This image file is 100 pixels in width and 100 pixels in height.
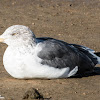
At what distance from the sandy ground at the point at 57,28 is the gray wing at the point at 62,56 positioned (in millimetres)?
299

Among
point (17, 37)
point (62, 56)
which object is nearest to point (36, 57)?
point (17, 37)

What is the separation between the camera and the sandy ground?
7980 mm

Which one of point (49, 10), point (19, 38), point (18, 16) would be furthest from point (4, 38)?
point (49, 10)

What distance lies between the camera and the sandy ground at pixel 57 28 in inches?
314

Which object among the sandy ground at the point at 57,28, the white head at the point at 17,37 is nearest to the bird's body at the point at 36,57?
the white head at the point at 17,37

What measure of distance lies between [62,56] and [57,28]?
16.0 ft

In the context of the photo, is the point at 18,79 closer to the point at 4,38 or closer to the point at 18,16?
the point at 4,38

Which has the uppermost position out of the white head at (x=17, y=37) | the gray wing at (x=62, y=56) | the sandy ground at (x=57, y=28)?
the white head at (x=17, y=37)

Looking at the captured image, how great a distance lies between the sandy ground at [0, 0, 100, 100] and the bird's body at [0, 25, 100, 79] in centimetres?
18

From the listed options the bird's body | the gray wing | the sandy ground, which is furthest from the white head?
the sandy ground

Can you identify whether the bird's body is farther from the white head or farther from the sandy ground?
the sandy ground

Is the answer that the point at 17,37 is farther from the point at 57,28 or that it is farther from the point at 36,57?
the point at 57,28

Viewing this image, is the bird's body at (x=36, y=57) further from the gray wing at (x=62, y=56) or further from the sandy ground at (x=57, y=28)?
the sandy ground at (x=57, y=28)

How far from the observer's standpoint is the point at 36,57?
8.53 m
